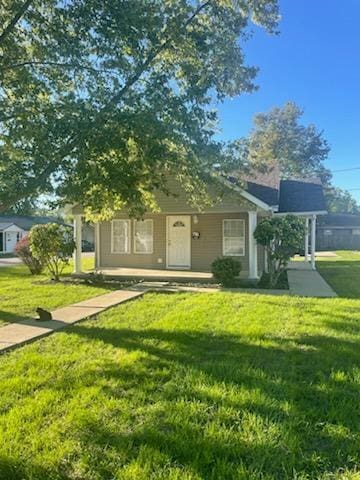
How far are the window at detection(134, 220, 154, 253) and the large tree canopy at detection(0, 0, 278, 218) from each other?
31.2 feet

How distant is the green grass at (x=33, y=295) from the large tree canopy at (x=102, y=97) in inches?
126

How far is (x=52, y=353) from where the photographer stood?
5352 mm

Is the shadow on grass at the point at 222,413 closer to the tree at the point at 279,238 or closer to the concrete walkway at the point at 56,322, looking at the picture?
the concrete walkway at the point at 56,322

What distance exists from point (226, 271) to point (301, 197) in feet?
23.2

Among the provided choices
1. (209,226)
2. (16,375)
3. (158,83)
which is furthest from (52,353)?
(209,226)

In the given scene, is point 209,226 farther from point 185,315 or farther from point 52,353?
point 52,353

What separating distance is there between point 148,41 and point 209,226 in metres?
10.1

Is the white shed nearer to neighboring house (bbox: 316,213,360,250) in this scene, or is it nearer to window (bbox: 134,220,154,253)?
window (bbox: 134,220,154,253)

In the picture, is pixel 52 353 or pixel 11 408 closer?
pixel 11 408

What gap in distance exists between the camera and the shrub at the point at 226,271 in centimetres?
1241

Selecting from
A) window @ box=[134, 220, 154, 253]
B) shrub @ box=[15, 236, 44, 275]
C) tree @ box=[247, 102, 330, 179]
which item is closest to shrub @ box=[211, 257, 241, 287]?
window @ box=[134, 220, 154, 253]

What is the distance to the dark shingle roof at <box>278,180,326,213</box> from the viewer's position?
16.4 meters

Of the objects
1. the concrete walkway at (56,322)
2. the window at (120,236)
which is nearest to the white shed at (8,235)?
the window at (120,236)

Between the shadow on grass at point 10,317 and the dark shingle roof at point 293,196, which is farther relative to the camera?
the dark shingle roof at point 293,196
